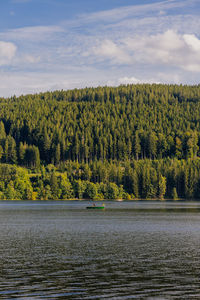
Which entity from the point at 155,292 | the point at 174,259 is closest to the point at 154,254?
the point at 174,259

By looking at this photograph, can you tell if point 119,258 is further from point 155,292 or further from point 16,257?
point 155,292

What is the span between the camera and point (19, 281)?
4325 cm

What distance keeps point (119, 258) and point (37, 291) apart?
19.2 metres

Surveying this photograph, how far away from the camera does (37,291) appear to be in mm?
39281

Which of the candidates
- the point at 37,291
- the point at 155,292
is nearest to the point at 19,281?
the point at 37,291

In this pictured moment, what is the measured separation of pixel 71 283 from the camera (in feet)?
140

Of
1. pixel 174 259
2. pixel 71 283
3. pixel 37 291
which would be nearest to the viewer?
pixel 37 291

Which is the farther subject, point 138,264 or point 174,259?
point 174,259

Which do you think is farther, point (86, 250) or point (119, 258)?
point (86, 250)

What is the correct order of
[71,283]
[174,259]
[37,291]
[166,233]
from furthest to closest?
[166,233] → [174,259] → [71,283] → [37,291]

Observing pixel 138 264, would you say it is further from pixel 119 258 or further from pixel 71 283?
pixel 71 283

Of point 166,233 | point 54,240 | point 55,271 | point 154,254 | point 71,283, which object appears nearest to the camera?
point 71,283

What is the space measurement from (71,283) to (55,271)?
593 cm

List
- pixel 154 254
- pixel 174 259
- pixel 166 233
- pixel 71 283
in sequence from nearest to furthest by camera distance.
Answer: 1. pixel 71 283
2. pixel 174 259
3. pixel 154 254
4. pixel 166 233
